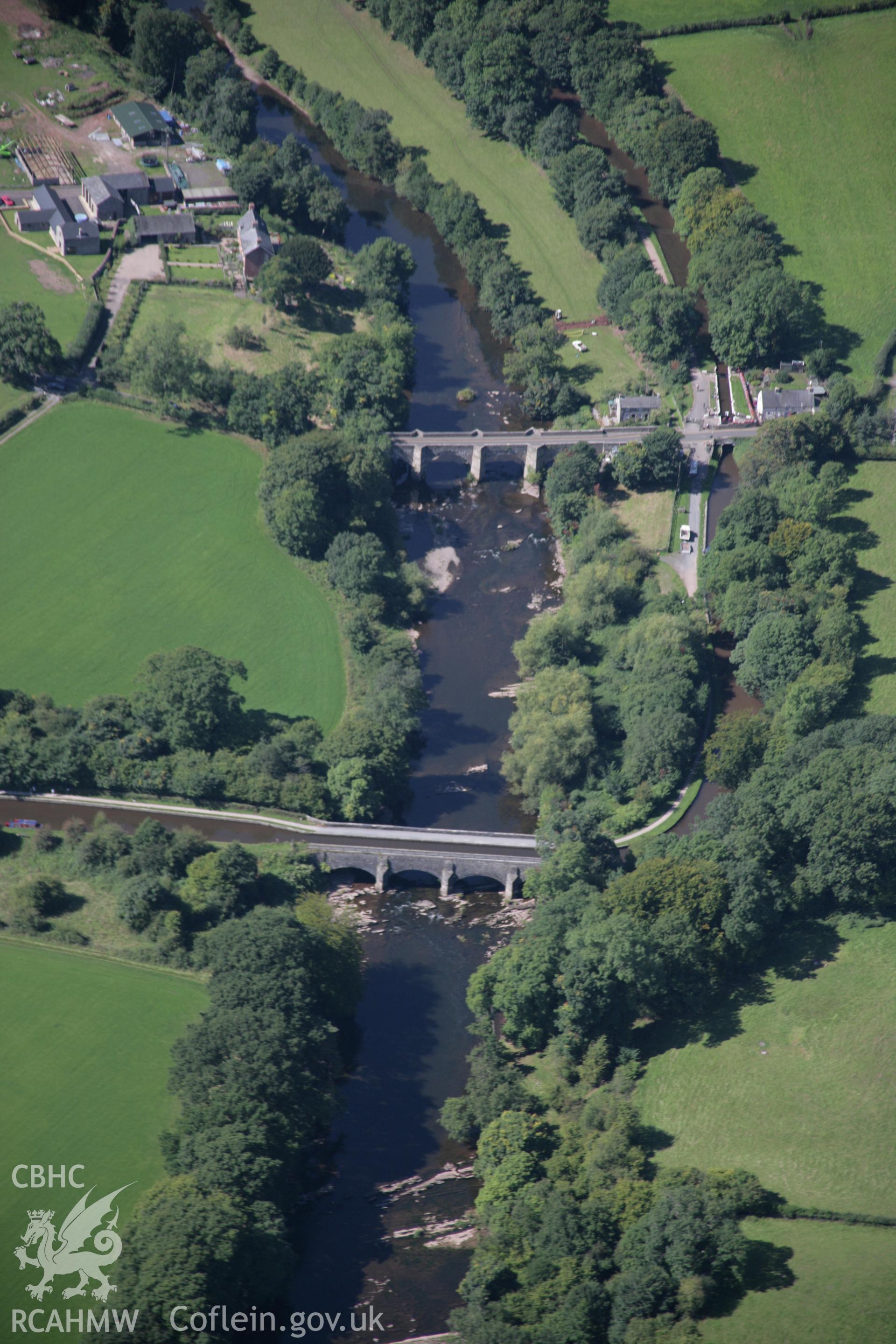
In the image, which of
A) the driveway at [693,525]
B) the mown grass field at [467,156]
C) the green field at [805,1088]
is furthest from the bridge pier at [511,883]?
the mown grass field at [467,156]

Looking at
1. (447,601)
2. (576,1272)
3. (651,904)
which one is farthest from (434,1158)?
(447,601)

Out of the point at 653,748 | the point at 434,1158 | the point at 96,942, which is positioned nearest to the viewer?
the point at 434,1158

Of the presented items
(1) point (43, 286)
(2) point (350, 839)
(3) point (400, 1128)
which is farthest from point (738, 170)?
(3) point (400, 1128)

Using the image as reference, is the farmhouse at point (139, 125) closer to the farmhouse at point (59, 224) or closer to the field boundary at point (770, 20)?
the farmhouse at point (59, 224)

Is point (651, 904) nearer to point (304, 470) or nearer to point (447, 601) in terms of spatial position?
point (447, 601)

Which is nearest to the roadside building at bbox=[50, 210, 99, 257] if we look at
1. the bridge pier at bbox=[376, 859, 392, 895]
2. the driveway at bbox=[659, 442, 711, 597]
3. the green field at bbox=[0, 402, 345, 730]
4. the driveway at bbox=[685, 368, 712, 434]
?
the green field at bbox=[0, 402, 345, 730]

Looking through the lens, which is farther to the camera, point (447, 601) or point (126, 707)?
point (447, 601)
